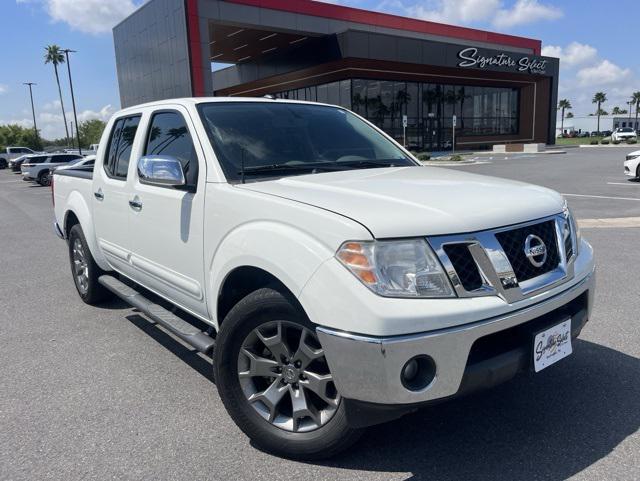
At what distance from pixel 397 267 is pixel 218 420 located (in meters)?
1.63

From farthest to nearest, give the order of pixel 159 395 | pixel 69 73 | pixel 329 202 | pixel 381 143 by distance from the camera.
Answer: pixel 69 73 → pixel 381 143 → pixel 159 395 → pixel 329 202

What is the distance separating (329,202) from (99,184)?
292cm

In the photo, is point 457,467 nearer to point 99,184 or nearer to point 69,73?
point 99,184

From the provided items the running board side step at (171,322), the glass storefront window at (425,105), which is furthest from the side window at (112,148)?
the glass storefront window at (425,105)

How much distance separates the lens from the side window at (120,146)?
433 centimetres

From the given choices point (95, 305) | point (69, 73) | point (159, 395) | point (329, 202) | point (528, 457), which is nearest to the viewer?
point (329, 202)

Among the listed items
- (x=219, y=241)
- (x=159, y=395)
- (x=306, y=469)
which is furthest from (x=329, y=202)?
(x=159, y=395)

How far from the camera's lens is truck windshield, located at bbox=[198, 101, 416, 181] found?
10.8 ft

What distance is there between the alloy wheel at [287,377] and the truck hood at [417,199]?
Result: 63cm

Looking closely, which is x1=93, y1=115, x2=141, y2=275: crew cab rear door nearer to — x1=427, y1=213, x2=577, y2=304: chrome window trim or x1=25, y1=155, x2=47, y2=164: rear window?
x1=427, y1=213, x2=577, y2=304: chrome window trim

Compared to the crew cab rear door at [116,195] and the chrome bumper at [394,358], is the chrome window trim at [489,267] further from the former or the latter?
the crew cab rear door at [116,195]

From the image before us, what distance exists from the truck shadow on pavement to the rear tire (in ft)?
11.4

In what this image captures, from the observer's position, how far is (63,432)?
3107 millimetres
